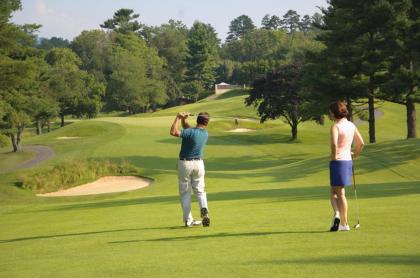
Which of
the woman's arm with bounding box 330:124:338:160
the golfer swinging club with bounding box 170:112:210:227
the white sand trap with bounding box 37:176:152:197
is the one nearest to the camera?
the woman's arm with bounding box 330:124:338:160

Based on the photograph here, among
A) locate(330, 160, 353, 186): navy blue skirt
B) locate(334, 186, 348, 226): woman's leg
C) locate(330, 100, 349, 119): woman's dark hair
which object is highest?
locate(330, 100, 349, 119): woman's dark hair

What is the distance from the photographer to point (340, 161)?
30.3 feet

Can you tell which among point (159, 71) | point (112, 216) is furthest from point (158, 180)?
point (159, 71)

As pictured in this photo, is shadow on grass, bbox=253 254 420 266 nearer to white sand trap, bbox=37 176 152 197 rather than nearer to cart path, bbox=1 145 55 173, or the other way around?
white sand trap, bbox=37 176 152 197

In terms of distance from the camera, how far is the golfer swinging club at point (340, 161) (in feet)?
30.3

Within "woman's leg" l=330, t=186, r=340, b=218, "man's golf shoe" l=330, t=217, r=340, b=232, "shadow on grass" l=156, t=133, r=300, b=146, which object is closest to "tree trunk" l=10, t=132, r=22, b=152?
"shadow on grass" l=156, t=133, r=300, b=146

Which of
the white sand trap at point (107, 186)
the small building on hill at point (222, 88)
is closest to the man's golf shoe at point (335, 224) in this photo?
the white sand trap at point (107, 186)

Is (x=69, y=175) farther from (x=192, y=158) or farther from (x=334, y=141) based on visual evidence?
(x=334, y=141)

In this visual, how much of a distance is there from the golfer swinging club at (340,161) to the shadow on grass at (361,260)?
2126 mm

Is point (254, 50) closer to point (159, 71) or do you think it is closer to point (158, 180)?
point (159, 71)

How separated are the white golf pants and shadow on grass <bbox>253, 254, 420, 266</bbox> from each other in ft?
12.7

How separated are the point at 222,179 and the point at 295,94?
25.9m

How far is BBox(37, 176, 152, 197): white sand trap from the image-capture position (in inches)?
1137

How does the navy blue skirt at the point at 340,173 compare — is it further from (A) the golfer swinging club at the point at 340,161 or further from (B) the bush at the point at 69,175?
(B) the bush at the point at 69,175
